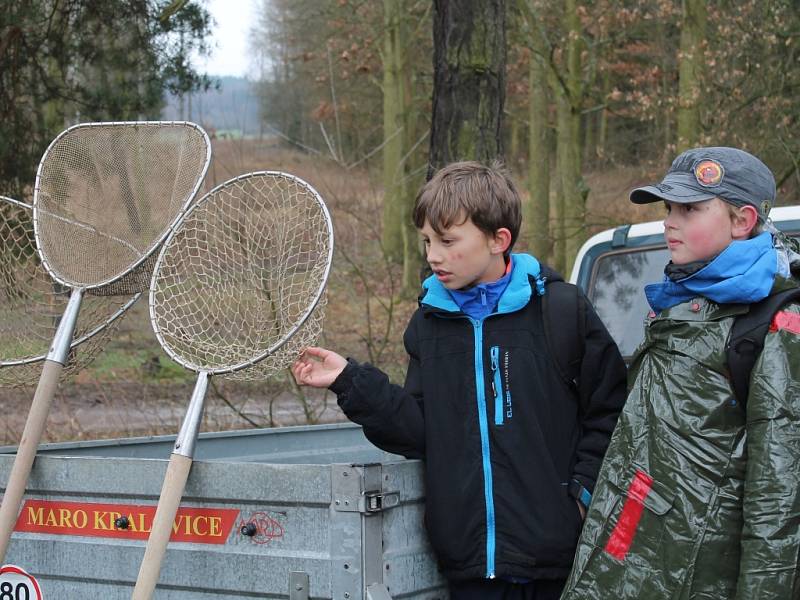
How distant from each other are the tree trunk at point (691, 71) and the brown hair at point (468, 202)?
424 inches

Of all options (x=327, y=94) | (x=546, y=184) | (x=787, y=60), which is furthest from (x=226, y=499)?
(x=327, y=94)

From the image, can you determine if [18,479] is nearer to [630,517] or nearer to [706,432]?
[630,517]

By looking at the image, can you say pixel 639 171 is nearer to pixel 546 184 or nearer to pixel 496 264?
pixel 546 184

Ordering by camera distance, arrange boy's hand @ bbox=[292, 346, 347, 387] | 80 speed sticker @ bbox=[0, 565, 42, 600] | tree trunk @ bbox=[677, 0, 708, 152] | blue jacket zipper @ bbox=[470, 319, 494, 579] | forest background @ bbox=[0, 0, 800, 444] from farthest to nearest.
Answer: tree trunk @ bbox=[677, 0, 708, 152] → forest background @ bbox=[0, 0, 800, 444] → 80 speed sticker @ bbox=[0, 565, 42, 600] → boy's hand @ bbox=[292, 346, 347, 387] → blue jacket zipper @ bbox=[470, 319, 494, 579]

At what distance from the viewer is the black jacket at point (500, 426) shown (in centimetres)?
282

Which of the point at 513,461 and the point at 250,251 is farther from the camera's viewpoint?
the point at 250,251

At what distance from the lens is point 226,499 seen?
115 inches

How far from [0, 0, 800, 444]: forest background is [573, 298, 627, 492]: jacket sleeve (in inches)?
73.4

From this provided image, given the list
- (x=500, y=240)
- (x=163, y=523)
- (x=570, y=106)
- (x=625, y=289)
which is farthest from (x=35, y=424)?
(x=570, y=106)

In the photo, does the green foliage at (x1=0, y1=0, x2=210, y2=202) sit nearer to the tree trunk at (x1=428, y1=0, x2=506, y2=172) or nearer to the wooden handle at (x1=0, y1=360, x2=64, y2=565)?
the tree trunk at (x1=428, y1=0, x2=506, y2=172)

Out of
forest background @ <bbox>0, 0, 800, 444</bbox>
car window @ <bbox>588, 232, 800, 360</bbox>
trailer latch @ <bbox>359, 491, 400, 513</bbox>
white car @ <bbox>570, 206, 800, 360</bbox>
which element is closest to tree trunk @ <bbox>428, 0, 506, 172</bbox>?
forest background @ <bbox>0, 0, 800, 444</bbox>

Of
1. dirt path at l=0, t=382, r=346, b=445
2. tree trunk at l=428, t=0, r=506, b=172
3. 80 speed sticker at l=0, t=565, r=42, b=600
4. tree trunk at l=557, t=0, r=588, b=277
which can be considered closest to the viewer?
80 speed sticker at l=0, t=565, r=42, b=600

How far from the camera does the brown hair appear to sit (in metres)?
2.97

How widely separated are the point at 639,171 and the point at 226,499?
17410mm
